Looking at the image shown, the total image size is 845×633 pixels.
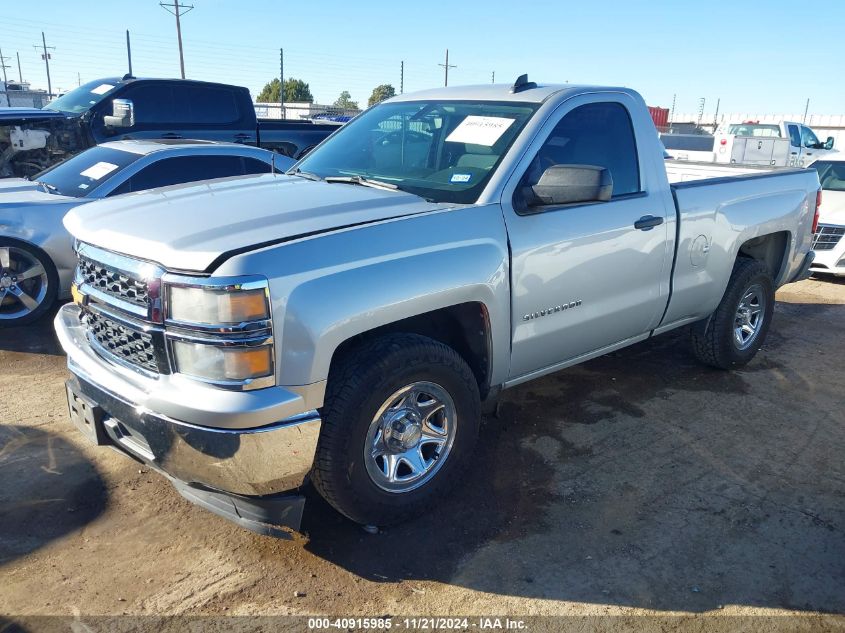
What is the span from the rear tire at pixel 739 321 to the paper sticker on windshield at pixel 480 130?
91.8 inches

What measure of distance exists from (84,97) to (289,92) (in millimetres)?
49273

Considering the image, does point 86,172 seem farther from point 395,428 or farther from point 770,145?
point 770,145

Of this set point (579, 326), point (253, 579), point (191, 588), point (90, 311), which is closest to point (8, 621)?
point (191, 588)

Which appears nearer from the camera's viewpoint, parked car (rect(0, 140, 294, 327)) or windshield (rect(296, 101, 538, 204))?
windshield (rect(296, 101, 538, 204))

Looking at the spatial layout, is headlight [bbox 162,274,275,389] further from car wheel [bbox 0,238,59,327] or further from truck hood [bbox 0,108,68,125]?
truck hood [bbox 0,108,68,125]

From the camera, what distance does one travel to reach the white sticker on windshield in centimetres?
630

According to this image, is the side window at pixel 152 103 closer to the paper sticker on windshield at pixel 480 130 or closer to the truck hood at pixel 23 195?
the truck hood at pixel 23 195

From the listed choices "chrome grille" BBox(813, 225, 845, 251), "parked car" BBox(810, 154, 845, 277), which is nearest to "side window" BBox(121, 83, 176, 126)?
"parked car" BBox(810, 154, 845, 277)

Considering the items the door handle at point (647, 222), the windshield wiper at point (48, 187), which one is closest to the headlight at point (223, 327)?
the door handle at point (647, 222)

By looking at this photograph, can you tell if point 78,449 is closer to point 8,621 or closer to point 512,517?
point 8,621

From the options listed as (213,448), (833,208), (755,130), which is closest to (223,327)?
(213,448)

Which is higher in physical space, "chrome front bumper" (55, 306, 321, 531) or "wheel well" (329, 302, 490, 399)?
"wheel well" (329, 302, 490, 399)

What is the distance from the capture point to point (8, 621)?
8.67 ft

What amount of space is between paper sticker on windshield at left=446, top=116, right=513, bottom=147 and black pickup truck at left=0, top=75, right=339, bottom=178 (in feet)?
18.0
